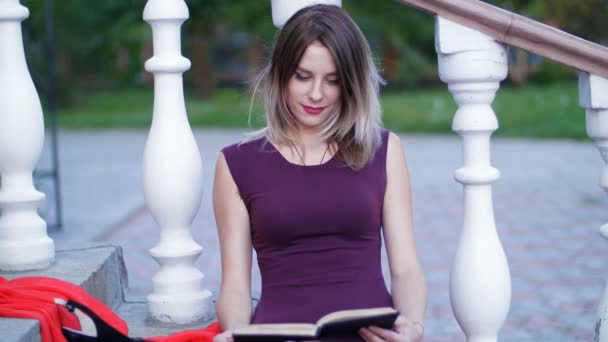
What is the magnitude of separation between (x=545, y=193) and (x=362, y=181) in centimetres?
774

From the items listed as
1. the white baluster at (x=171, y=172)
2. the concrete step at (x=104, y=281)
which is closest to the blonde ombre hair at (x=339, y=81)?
the white baluster at (x=171, y=172)

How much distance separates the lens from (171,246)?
3.09m

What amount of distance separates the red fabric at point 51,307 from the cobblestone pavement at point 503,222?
664 mm

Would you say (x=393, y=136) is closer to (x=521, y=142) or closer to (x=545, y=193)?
(x=545, y=193)

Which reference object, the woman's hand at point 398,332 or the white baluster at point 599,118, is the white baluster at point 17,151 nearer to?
the woman's hand at point 398,332

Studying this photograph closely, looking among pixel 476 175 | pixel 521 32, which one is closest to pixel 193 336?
pixel 476 175

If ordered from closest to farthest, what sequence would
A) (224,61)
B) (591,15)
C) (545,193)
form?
(545,193)
(591,15)
(224,61)

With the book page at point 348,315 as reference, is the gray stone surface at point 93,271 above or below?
above

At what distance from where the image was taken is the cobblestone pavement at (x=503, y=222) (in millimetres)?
5770

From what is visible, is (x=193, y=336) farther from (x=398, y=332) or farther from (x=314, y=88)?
(x=314, y=88)

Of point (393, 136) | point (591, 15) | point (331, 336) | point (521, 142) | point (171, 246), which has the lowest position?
point (331, 336)

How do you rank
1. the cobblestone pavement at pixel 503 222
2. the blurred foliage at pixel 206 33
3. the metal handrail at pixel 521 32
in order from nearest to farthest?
the metal handrail at pixel 521 32
the cobblestone pavement at pixel 503 222
the blurred foliage at pixel 206 33

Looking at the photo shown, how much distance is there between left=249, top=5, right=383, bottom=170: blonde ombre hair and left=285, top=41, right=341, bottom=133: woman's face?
1 centimetres

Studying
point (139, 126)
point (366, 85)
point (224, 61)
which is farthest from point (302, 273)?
point (224, 61)
